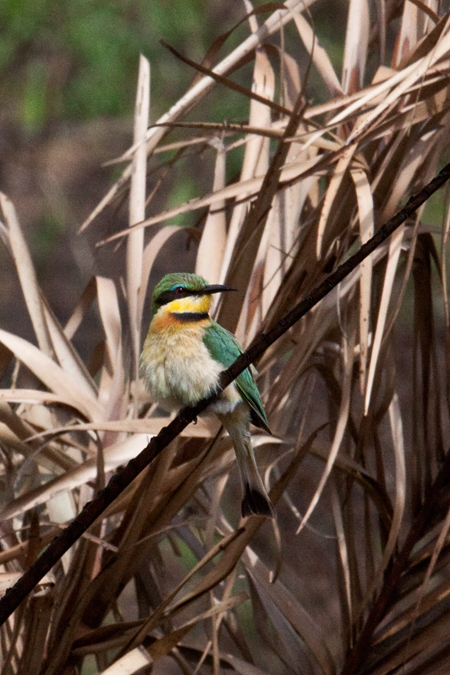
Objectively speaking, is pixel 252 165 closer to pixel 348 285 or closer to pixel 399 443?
pixel 348 285

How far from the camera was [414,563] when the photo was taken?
5.25ft

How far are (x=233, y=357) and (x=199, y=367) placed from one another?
7 cm

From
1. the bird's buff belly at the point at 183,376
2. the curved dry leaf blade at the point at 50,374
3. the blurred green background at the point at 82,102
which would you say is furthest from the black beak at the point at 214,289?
the blurred green background at the point at 82,102

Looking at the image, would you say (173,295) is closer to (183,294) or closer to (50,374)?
(183,294)

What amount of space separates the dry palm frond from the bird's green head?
2.0 inches

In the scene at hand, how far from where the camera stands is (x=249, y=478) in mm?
1530

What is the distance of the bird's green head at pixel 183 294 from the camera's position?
5.52ft

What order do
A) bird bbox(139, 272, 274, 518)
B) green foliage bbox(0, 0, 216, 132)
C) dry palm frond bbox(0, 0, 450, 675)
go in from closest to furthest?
dry palm frond bbox(0, 0, 450, 675) < bird bbox(139, 272, 274, 518) < green foliage bbox(0, 0, 216, 132)

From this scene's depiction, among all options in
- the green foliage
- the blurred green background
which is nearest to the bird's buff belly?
the blurred green background

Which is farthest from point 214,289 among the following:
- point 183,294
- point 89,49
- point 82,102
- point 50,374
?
point 82,102

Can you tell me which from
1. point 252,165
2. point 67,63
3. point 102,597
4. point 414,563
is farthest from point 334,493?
point 67,63

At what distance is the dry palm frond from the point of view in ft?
4.61

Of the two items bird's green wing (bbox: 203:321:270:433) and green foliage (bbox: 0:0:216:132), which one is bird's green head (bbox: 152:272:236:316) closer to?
bird's green wing (bbox: 203:321:270:433)

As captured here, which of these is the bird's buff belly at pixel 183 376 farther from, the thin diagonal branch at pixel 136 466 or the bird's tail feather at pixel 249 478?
the thin diagonal branch at pixel 136 466
